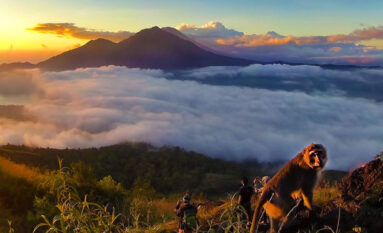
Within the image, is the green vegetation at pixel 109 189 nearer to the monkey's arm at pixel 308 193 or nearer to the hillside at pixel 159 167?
the hillside at pixel 159 167

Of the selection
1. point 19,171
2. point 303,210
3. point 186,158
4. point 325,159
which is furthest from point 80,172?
point 186,158

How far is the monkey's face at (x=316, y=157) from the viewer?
739cm

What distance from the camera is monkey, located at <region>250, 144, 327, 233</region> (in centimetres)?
754

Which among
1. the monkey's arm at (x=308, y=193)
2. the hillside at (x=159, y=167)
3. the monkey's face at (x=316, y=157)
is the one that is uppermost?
the monkey's face at (x=316, y=157)

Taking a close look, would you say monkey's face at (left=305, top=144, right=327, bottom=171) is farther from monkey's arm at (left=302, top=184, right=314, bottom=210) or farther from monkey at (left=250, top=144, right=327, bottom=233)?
monkey's arm at (left=302, top=184, right=314, bottom=210)

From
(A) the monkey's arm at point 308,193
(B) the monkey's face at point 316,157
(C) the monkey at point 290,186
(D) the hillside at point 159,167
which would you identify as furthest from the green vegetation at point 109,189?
(B) the monkey's face at point 316,157

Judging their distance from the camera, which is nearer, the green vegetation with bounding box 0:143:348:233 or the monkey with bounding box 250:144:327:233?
the green vegetation with bounding box 0:143:348:233

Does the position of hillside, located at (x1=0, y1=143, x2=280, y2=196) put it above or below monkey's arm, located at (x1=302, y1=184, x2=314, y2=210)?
below

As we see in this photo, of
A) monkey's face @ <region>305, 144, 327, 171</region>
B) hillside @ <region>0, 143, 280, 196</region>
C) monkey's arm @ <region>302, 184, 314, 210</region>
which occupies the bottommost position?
hillside @ <region>0, 143, 280, 196</region>

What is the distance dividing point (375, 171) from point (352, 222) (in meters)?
1.57

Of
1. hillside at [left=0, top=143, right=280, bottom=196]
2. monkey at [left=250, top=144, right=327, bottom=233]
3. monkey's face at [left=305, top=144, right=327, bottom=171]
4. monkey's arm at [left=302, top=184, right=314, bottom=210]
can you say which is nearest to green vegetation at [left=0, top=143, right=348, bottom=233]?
hillside at [left=0, top=143, right=280, bottom=196]

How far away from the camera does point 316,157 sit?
7383mm

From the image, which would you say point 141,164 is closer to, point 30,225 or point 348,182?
point 30,225

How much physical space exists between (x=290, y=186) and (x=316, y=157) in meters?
0.80
